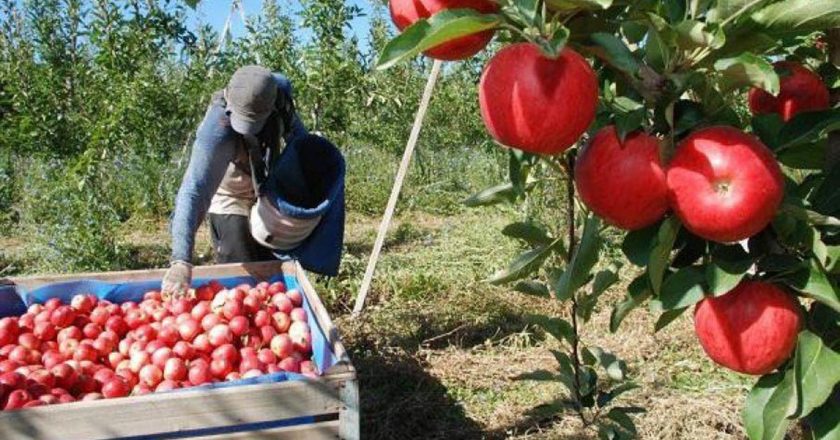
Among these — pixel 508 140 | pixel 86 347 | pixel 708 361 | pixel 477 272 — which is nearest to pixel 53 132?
pixel 477 272

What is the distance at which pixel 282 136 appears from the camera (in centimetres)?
323

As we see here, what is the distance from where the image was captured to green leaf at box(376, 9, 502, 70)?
65 cm

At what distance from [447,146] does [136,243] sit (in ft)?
15.7

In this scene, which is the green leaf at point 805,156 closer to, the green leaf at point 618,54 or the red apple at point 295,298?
the green leaf at point 618,54

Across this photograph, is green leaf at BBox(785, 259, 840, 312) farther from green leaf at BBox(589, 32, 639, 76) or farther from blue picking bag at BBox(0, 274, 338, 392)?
blue picking bag at BBox(0, 274, 338, 392)

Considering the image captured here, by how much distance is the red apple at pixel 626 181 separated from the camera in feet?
2.49

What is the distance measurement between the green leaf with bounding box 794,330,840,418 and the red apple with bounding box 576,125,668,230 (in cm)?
23

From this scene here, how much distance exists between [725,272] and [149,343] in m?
2.02

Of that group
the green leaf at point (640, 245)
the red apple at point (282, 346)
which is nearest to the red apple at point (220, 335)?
the red apple at point (282, 346)

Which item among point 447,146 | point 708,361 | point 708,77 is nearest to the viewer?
point 708,77

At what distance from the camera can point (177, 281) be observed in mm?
2750

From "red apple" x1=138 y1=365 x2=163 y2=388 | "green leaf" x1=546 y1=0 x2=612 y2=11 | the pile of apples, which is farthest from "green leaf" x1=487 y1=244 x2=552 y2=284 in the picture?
"red apple" x1=138 y1=365 x2=163 y2=388

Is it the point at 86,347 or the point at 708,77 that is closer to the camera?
the point at 708,77

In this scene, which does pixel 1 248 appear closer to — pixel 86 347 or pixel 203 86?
pixel 203 86
